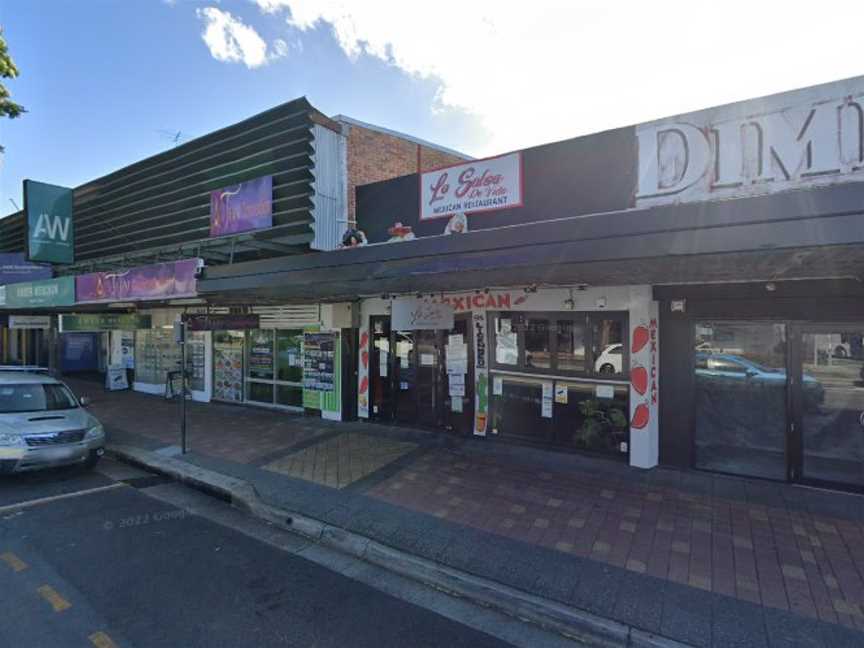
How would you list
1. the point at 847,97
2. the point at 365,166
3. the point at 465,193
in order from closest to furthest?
the point at 847,97 < the point at 465,193 < the point at 365,166

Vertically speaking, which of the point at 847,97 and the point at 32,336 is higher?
the point at 847,97

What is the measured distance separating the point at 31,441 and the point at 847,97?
11.0 meters

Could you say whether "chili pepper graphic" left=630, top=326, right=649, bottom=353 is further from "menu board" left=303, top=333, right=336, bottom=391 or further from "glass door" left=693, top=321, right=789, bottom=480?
"menu board" left=303, top=333, right=336, bottom=391

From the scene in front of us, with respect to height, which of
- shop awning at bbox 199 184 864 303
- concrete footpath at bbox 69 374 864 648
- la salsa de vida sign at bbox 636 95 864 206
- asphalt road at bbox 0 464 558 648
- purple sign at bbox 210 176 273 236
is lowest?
asphalt road at bbox 0 464 558 648

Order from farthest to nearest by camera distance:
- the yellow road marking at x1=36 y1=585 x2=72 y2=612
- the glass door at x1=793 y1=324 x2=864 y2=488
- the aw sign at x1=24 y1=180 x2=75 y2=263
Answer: the aw sign at x1=24 y1=180 x2=75 y2=263 < the glass door at x1=793 y1=324 x2=864 y2=488 < the yellow road marking at x1=36 y1=585 x2=72 y2=612

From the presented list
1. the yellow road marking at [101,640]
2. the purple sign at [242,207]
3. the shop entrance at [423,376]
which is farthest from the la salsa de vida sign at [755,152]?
the purple sign at [242,207]

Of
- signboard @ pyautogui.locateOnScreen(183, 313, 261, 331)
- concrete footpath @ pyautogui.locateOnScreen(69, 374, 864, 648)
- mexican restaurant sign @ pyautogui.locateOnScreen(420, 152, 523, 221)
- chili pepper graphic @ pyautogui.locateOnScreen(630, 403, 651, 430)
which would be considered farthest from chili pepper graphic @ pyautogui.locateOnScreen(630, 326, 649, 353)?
signboard @ pyautogui.locateOnScreen(183, 313, 261, 331)

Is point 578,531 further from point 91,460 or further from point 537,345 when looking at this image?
point 91,460

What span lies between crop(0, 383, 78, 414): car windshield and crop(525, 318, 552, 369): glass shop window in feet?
26.4

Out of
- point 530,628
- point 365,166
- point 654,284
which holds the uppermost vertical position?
point 365,166

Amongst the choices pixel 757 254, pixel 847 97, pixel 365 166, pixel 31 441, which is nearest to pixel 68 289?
pixel 31 441

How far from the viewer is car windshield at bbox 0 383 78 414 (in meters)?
7.80

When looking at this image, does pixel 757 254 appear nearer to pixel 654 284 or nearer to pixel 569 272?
pixel 569 272

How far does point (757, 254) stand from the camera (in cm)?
425
